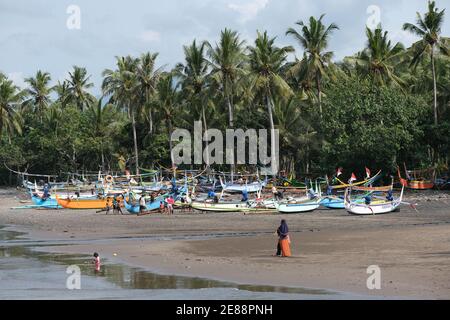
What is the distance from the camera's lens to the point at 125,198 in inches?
1763

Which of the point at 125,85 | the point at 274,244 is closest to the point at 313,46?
the point at 125,85

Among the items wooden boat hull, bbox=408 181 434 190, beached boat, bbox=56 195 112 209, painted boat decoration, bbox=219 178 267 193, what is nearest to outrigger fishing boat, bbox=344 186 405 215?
wooden boat hull, bbox=408 181 434 190

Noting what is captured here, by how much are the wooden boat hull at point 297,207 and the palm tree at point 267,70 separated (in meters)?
15.2

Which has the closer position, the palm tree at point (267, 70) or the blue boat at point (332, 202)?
the blue boat at point (332, 202)

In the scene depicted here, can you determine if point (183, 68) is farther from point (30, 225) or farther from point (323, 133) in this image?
point (30, 225)

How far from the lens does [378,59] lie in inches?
2206

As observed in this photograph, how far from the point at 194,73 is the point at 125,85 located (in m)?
8.27

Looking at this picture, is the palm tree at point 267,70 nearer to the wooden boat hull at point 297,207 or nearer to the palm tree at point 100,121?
the wooden boat hull at point 297,207

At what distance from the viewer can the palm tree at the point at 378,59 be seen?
55.3 m

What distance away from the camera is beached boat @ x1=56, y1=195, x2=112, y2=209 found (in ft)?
157

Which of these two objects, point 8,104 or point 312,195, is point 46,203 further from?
point 8,104

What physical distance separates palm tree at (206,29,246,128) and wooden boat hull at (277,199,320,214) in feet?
65.6

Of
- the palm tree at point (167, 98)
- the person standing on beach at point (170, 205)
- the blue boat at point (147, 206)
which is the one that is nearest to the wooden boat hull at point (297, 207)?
the person standing on beach at point (170, 205)
